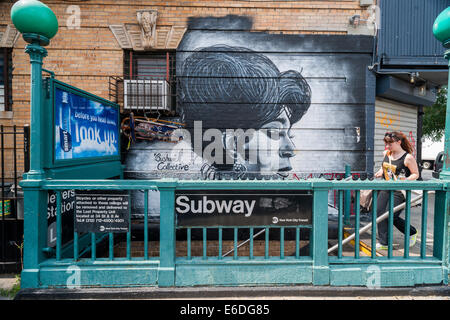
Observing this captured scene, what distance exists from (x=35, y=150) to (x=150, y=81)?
307 cm

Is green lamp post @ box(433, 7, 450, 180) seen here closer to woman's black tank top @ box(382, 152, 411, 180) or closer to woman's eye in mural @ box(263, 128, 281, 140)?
woman's black tank top @ box(382, 152, 411, 180)

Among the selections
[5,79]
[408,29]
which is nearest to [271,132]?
[408,29]

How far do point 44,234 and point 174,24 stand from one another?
4.97 meters

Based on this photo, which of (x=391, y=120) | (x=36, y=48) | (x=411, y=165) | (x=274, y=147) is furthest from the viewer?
A: (x=391, y=120)

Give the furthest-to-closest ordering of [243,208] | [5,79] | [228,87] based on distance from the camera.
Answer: [228,87] → [5,79] → [243,208]

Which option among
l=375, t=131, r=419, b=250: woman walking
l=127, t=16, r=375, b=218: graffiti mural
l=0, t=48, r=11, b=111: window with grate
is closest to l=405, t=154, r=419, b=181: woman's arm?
l=375, t=131, r=419, b=250: woman walking

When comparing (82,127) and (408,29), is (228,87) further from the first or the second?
(408,29)

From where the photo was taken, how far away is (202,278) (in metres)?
2.69

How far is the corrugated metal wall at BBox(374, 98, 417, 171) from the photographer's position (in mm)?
6168

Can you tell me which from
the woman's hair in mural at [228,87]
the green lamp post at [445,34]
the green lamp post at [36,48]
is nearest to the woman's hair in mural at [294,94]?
the woman's hair in mural at [228,87]

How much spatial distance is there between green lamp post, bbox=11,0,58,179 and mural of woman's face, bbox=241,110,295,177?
4.05m

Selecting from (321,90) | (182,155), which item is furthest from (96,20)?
(321,90)

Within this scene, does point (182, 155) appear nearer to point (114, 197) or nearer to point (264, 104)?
point (264, 104)

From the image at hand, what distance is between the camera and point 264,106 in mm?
5676
